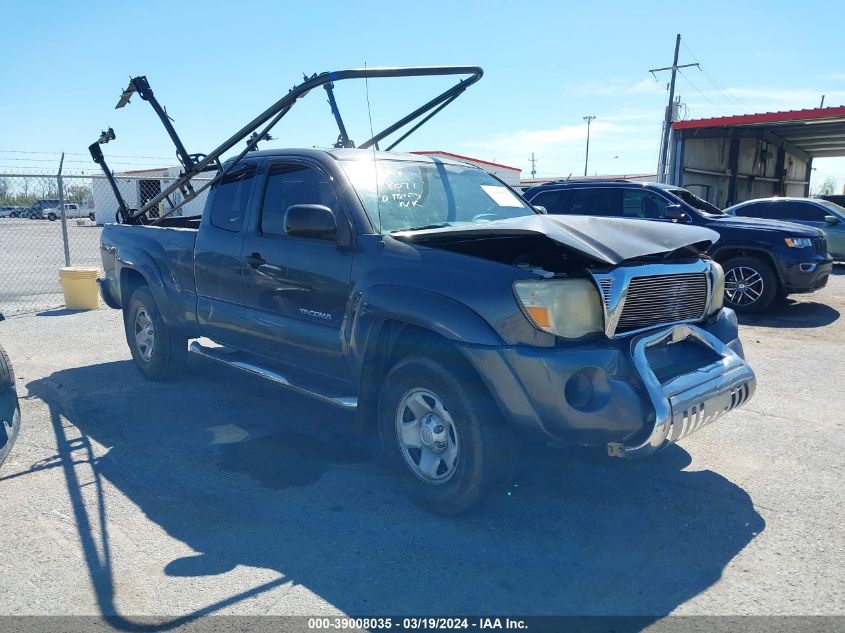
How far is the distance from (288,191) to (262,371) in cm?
127

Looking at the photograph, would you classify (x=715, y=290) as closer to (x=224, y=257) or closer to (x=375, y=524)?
(x=375, y=524)

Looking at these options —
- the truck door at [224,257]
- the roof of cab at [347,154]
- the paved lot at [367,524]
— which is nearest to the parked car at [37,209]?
the truck door at [224,257]

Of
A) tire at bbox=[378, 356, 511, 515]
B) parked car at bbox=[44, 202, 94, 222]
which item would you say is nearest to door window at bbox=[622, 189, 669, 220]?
tire at bbox=[378, 356, 511, 515]

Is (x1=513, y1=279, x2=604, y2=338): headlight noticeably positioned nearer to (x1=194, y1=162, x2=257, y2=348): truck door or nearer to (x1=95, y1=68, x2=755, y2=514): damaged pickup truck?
(x1=95, y1=68, x2=755, y2=514): damaged pickup truck

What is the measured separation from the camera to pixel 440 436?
3.70m

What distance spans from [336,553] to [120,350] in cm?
532

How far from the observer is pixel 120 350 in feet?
25.4

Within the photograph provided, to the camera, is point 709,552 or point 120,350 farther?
point 120,350

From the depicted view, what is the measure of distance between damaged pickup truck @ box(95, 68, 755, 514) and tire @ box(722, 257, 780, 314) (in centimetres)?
613

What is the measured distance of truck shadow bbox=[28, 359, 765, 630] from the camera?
3.06 metres

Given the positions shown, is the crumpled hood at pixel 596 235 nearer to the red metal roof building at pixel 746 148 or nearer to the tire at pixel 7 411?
the tire at pixel 7 411

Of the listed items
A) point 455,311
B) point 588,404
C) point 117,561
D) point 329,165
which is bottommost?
point 117,561

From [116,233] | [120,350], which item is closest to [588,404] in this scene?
[116,233]

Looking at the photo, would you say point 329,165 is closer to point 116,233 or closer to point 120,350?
point 116,233
